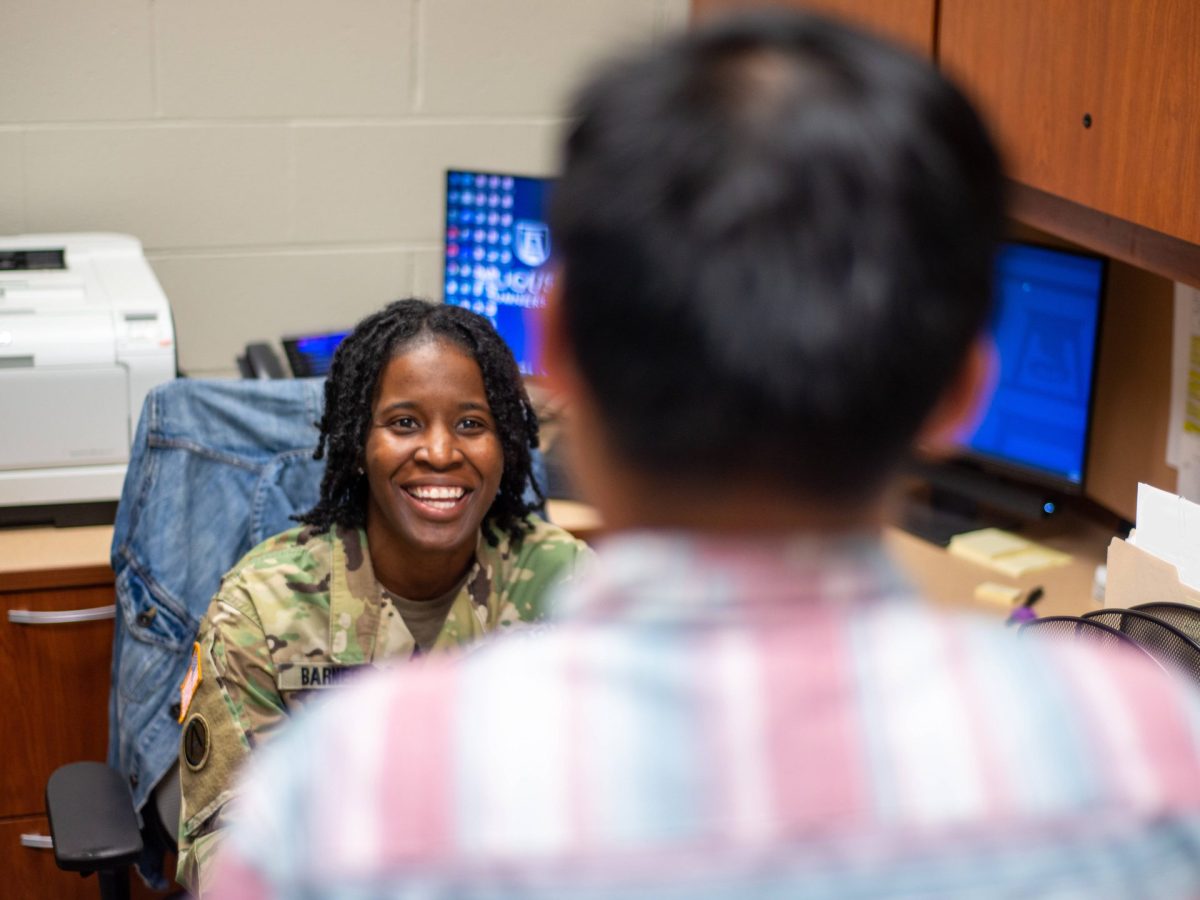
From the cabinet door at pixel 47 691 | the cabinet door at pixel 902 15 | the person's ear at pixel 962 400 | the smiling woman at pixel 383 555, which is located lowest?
the cabinet door at pixel 47 691

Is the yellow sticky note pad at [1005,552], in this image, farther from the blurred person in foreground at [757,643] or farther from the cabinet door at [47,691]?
the blurred person in foreground at [757,643]

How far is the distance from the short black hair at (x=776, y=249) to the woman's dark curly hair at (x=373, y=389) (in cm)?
128

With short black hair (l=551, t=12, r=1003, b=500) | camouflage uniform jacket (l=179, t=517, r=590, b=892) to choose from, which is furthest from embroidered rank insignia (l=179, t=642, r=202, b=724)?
short black hair (l=551, t=12, r=1003, b=500)

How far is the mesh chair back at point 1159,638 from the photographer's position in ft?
4.21

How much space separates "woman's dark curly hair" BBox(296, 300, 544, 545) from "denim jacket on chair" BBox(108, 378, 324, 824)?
0.37ft

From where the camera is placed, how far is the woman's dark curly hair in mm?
1783

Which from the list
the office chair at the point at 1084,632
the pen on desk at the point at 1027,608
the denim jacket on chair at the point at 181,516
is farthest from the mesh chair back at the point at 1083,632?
the denim jacket on chair at the point at 181,516

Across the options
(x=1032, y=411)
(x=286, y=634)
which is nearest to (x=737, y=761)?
(x=286, y=634)

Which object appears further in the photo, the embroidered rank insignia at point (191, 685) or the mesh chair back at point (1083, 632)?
the embroidered rank insignia at point (191, 685)

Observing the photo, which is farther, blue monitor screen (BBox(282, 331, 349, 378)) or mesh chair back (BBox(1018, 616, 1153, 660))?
blue monitor screen (BBox(282, 331, 349, 378))

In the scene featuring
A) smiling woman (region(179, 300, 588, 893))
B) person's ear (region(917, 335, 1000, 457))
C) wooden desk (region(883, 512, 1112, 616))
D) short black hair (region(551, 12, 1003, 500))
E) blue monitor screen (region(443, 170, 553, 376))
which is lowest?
wooden desk (region(883, 512, 1112, 616))

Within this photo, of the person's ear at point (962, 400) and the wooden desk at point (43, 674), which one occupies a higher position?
the person's ear at point (962, 400)

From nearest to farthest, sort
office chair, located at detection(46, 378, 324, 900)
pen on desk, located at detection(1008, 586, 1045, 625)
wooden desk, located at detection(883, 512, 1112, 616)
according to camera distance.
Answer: office chair, located at detection(46, 378, 324, 900) < pen on desk, located at detection(1008, 586, 1045, 625) < wooden desk, located at detection(883, 512, 1112, 616)

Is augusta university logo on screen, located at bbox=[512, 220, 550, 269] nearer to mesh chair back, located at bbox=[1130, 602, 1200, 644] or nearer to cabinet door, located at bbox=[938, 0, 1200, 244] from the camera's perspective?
cabinet door, located at bbox=[938, 0, 1200, 244]
